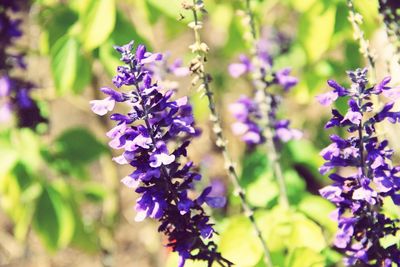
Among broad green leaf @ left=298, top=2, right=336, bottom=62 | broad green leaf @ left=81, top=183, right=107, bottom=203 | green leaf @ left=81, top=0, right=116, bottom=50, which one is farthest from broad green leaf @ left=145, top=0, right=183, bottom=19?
broad green leaf @ left=81, top=183, right=107, bottom=203

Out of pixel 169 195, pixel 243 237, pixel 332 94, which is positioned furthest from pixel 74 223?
pixel 332 94

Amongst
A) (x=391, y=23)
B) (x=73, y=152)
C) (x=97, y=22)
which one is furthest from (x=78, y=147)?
(x=391, y=23)

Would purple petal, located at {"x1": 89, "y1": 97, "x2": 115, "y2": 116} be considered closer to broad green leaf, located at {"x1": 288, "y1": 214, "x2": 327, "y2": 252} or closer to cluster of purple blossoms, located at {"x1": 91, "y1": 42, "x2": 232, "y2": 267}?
cluster of purple blossoms, located at {"x1": 91, "y1": 42, "x2": 232, "y2": 267}

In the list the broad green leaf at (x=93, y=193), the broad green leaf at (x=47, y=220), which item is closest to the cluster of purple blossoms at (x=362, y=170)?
the broad green leaf at (x=47, y=220)

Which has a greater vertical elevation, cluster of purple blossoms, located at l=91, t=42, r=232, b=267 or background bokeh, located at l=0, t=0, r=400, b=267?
background bokeh, located at l=0, t=0, r=400, b=267

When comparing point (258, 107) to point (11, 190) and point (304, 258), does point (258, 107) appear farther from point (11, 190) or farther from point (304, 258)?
point (11, 190)

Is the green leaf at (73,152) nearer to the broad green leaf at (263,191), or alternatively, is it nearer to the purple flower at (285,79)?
the broad green leaf at (263,191)
